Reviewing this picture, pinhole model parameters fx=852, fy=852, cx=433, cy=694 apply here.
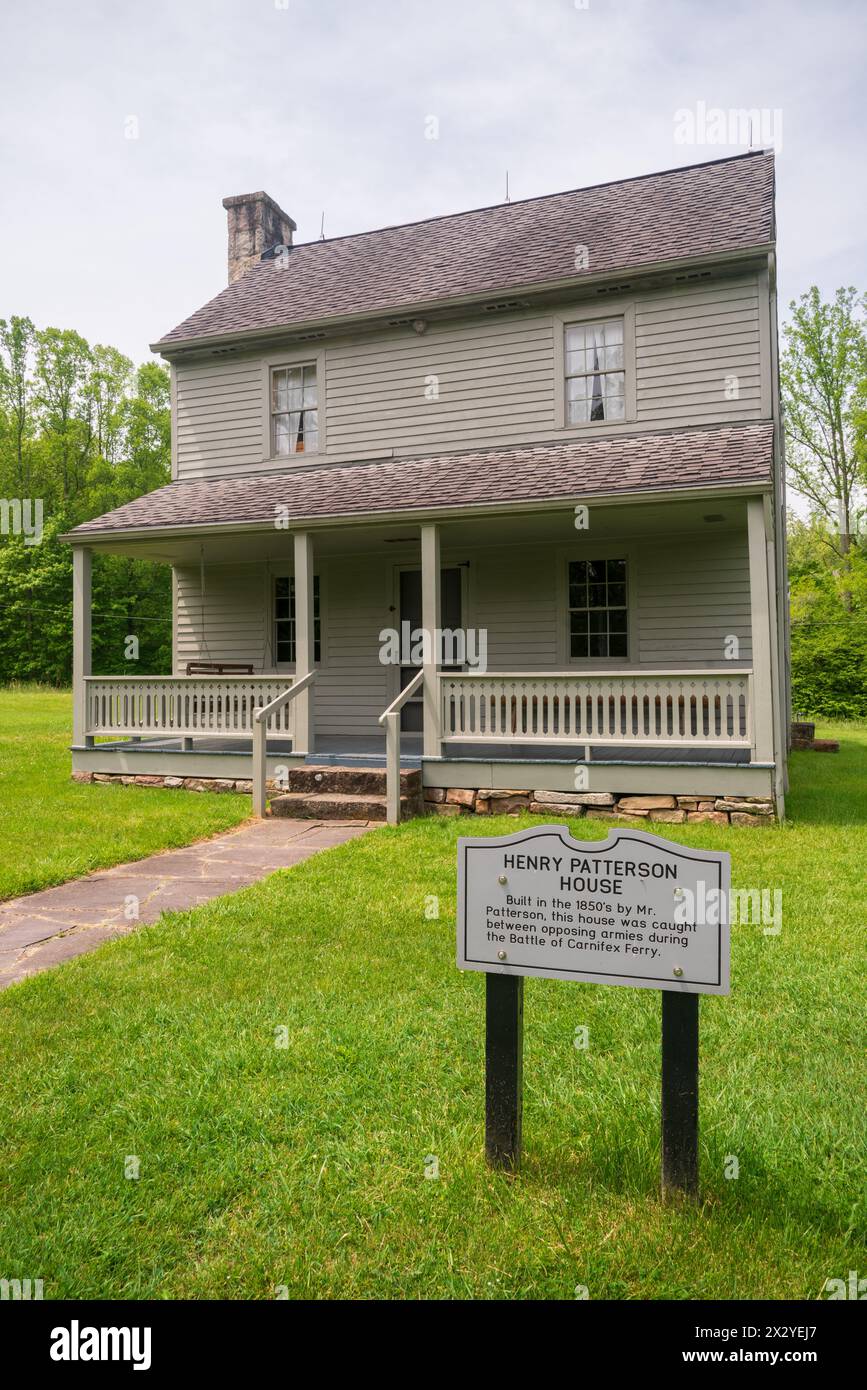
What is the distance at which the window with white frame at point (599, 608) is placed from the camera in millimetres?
11359

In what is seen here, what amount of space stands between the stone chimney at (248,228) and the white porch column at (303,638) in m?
7.86

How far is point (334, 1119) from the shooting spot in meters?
2.91

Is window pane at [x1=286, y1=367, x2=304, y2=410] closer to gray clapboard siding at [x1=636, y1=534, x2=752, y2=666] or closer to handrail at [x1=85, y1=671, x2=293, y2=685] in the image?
handrail at [x1=85, y1=671, x2=293, y2=685]

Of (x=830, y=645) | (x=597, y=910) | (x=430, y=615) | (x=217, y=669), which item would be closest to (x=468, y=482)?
(x=430, y=615)

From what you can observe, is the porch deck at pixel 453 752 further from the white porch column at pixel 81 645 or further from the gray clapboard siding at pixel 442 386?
the gray clapboard siding at pixel 442 386

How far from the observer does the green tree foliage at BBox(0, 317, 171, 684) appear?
33469 millimetres

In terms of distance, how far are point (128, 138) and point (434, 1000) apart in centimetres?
1060

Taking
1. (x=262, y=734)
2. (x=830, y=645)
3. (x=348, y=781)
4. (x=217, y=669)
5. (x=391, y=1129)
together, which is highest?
(x=830, y=645)

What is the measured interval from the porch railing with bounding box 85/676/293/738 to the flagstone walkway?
2.52 meters

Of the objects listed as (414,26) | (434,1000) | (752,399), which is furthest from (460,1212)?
(414,26)

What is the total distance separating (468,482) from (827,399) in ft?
80.6

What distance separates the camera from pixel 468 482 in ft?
33.7

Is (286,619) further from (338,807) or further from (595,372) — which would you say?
(595,372)
